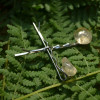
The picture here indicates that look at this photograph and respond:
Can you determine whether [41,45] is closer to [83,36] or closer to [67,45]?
[67,45]

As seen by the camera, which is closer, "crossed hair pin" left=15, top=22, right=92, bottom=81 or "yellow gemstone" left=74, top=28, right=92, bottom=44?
"crossed hair pin" left=15, top=22, right=92, bottom=81

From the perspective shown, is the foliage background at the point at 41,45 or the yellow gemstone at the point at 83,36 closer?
the foliage background at the point at 41,45

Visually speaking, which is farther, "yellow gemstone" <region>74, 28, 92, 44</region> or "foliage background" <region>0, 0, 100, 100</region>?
"yellow gemstone" <region>74, 28, 92, 44</region>

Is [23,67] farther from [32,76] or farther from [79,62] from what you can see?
[79,62]

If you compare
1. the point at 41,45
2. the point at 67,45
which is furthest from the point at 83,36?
the point at 41,45
